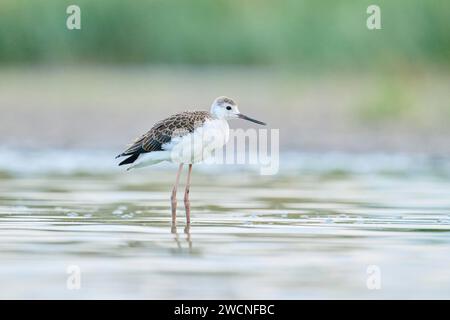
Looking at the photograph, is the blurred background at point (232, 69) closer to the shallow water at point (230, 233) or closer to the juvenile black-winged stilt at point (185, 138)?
the shallow water at point (230, 233)

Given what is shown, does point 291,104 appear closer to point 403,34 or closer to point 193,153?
point 403,34

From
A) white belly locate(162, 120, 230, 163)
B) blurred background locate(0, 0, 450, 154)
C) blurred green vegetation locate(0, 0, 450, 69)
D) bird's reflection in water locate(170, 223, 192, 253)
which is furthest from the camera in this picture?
blurred green vegetation locate(0, 0, 450, 69)

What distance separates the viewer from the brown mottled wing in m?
12.0

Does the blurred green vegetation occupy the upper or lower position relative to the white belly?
upper

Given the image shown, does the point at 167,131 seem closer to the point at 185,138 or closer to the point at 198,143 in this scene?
the point at 185,138

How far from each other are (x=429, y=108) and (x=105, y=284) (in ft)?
49.5

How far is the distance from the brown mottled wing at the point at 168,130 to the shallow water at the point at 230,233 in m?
0.61

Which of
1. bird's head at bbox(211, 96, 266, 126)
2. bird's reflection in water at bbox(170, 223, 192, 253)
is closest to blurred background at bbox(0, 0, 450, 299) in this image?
bird's reflection in water at bbox(170, 223, 192, 253)

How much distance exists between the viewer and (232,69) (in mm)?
27750

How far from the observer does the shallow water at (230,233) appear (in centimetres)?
816

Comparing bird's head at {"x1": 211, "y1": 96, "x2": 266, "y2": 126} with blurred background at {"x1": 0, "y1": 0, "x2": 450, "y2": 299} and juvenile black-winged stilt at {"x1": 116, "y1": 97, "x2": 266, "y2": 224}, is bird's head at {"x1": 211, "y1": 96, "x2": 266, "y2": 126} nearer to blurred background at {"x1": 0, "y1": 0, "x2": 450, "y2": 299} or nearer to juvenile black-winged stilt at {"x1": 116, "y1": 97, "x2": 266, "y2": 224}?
juvenile black-winged stilt at {"x1": 116, "y1": 97, "x2": 266, "y2": 224}

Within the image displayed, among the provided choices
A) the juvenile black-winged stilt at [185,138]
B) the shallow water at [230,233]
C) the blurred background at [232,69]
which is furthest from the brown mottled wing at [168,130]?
the blurred background at [232,69]

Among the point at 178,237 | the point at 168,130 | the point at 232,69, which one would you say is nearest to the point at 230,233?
the point at 178,237
